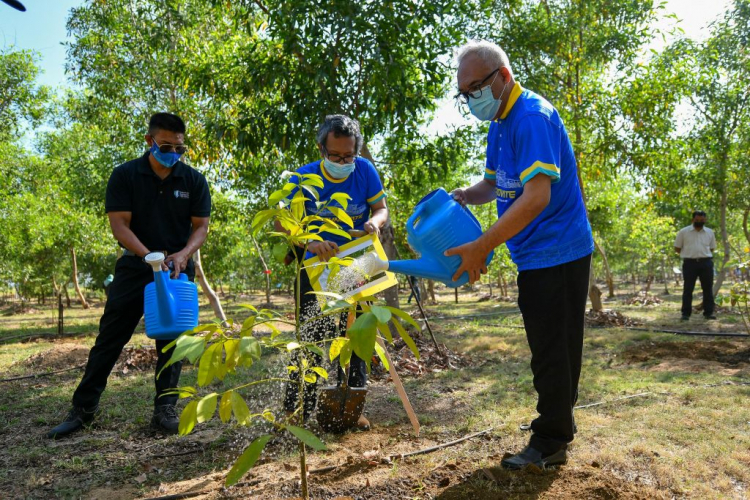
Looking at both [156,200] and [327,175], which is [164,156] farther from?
[327,175]

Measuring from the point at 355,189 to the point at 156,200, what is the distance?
1.17 metres

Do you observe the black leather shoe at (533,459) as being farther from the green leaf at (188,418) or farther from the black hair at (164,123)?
the black hair at (164,123)

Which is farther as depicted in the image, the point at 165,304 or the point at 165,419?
the point at 165,419

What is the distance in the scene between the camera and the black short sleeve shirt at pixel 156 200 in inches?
113

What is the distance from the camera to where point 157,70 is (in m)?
8.37

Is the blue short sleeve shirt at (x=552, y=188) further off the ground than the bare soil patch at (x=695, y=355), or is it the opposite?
the blue short sleeve shirt at (x=552, y=188)

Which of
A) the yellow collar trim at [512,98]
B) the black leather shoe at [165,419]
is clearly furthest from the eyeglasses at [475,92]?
the black leather shoe at [165,419]

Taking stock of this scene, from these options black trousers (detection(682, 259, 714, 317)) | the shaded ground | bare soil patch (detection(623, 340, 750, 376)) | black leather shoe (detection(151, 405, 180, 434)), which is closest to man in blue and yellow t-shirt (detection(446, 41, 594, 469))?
the shaded ground

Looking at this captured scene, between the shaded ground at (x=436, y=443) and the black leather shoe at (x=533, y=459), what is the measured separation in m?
0.05

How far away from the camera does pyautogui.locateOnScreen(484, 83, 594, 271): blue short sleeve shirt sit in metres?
1.96

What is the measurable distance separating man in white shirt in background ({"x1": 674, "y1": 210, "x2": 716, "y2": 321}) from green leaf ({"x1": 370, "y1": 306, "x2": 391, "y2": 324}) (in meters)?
7.81

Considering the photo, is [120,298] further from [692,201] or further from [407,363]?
[692,201]

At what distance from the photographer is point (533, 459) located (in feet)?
6.80

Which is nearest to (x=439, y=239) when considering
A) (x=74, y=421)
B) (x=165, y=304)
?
(x=165, y=304)
